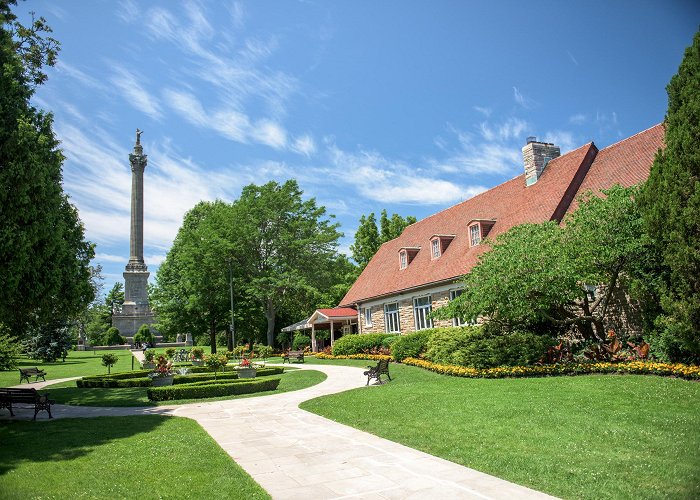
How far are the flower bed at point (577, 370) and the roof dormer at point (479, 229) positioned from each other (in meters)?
7.62

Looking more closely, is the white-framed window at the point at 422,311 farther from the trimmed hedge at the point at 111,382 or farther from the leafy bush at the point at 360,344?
the trimmed hedge at the point at 111,382

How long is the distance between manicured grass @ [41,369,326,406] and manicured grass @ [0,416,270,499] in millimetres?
5108

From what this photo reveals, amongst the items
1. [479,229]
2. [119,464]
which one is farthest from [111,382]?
[479,229]

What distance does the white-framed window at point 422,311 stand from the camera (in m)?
26.1

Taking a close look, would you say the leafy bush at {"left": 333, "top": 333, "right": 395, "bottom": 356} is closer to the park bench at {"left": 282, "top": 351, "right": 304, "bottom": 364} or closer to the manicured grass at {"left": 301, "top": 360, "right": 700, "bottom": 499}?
the park bench at {"left": 282, "top": 351, "right": 304, "bottom": 364}

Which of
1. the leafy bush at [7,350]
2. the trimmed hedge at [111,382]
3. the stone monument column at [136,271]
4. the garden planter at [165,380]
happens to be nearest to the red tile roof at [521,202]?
the garden planter at [165,380]

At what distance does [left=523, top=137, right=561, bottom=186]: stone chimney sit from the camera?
24438 millimetres

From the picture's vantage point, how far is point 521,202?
2352cm

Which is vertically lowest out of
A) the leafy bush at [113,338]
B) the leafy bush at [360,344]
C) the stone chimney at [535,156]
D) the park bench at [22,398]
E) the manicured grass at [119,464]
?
the manicured grass at [119,464]

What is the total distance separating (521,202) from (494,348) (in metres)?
9.58

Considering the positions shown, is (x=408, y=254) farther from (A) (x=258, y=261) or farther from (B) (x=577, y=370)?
(A) (x=258, y=261)

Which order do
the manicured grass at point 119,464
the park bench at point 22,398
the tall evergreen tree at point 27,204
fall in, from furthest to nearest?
1. the park bench at point 22,398
2. the tall evergreen tree at point 27,204
3. the manicured grass at point 119,464

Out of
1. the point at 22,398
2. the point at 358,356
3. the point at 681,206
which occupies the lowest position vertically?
the point at 358,356

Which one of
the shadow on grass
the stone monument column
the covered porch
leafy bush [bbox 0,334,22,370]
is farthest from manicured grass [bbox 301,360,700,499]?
the stone monument column
